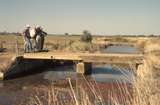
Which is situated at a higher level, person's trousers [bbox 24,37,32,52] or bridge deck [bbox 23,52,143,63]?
person's trousers [bbox 24,37,32,52]

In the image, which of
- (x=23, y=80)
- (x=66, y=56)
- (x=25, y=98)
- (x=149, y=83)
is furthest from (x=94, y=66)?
(x=149, y=83)

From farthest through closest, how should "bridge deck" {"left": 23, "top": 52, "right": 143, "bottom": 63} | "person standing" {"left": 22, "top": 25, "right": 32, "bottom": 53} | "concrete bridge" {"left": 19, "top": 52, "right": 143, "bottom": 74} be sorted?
"person standing" {"left": 22, "top": 25, "right": 32, "bottom": 53} → "concrete bridge" {"left": 19, "top": 52, "right": 143, "bottom": 74} → "bridge deck" {"left": 23, "top": 52, "right": 143, "bottom": 63}

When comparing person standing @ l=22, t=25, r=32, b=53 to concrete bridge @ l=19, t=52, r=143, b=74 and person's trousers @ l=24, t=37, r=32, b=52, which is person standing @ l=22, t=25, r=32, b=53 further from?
concrete bridge @ l=19, t=52, r=143, b=74

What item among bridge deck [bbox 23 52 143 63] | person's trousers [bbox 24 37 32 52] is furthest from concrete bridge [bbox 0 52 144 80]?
person's trousers [bbox 24 37 32 52]

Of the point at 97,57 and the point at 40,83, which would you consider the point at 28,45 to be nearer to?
the point at 40,83

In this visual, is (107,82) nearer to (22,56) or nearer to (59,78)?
(59,78)

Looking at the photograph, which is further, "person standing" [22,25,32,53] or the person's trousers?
the person's trousers

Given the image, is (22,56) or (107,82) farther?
(22,56)

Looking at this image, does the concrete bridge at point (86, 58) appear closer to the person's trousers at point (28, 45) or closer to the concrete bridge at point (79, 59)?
the concrete bridge at point (79, 59)

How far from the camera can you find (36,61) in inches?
1096

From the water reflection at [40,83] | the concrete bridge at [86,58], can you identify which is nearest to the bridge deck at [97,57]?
the concrete bridge at [86,58]

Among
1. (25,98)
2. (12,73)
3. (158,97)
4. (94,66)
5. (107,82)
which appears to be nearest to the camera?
(158,97)

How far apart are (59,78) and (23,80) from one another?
2.21 meters

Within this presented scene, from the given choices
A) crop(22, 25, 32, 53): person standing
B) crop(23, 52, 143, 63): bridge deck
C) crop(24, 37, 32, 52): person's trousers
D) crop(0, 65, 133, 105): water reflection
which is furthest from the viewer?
crop(24, 37, 32, 52): person's trousers
